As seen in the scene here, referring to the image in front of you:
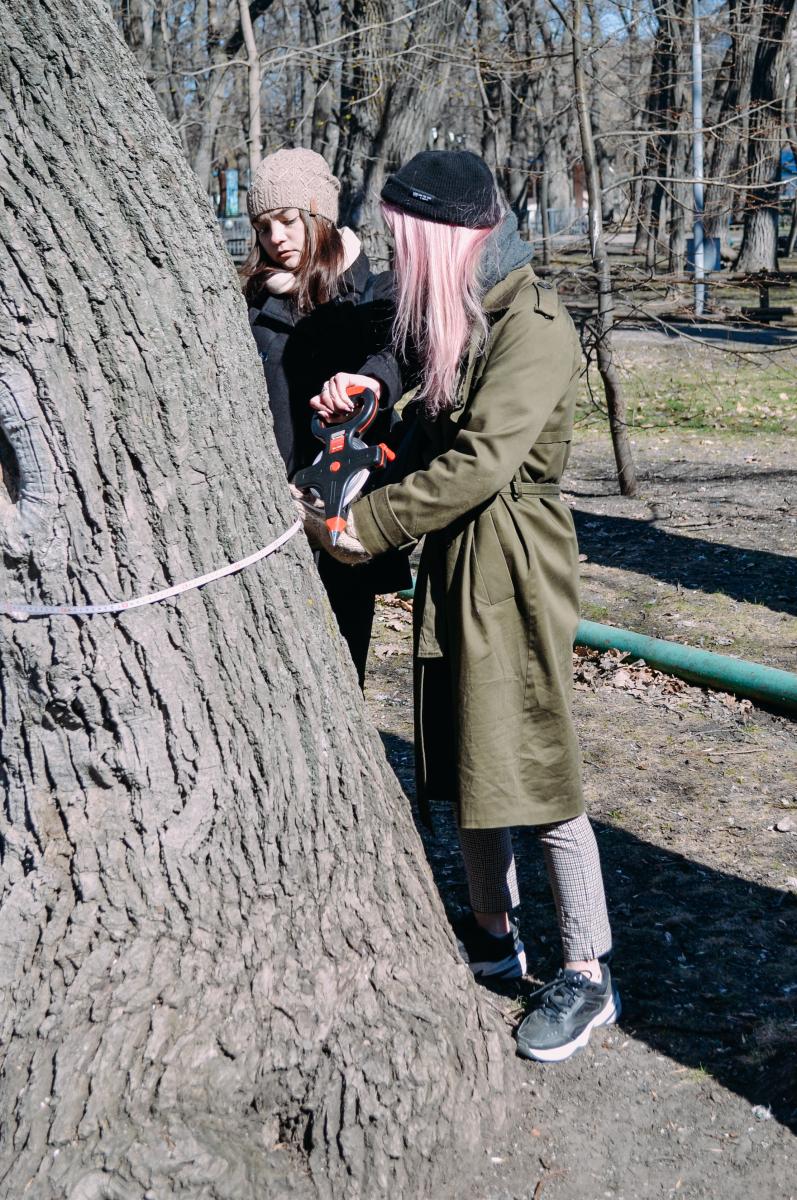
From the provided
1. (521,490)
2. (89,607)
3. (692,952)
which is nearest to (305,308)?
(521,490)

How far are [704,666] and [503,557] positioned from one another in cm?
249

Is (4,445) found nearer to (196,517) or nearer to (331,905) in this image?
(196,517)

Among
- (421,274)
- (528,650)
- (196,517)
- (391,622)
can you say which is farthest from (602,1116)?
(391,622)

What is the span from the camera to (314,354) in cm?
298

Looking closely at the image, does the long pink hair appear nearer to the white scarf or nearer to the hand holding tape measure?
the hand holding tape measure

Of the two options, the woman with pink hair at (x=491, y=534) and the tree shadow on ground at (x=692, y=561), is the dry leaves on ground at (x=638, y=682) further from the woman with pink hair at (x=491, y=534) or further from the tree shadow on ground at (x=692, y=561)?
the woman with pink hair at (x=491, y=534)

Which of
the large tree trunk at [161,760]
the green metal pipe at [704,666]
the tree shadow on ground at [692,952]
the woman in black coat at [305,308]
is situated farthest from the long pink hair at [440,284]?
the green metal pipe at [704,666]

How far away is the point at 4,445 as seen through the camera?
2.06 metres

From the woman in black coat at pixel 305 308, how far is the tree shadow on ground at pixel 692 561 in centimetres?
341

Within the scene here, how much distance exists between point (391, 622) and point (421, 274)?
3.65 m

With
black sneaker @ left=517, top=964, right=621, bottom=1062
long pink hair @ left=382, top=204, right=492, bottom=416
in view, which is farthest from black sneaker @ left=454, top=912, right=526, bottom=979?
long pink hair @ left=382, top=204, right=492, bottom=416

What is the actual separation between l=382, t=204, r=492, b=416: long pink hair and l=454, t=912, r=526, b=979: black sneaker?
1.39m

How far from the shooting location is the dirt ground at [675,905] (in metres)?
2.41

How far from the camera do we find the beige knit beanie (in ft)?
9.55
